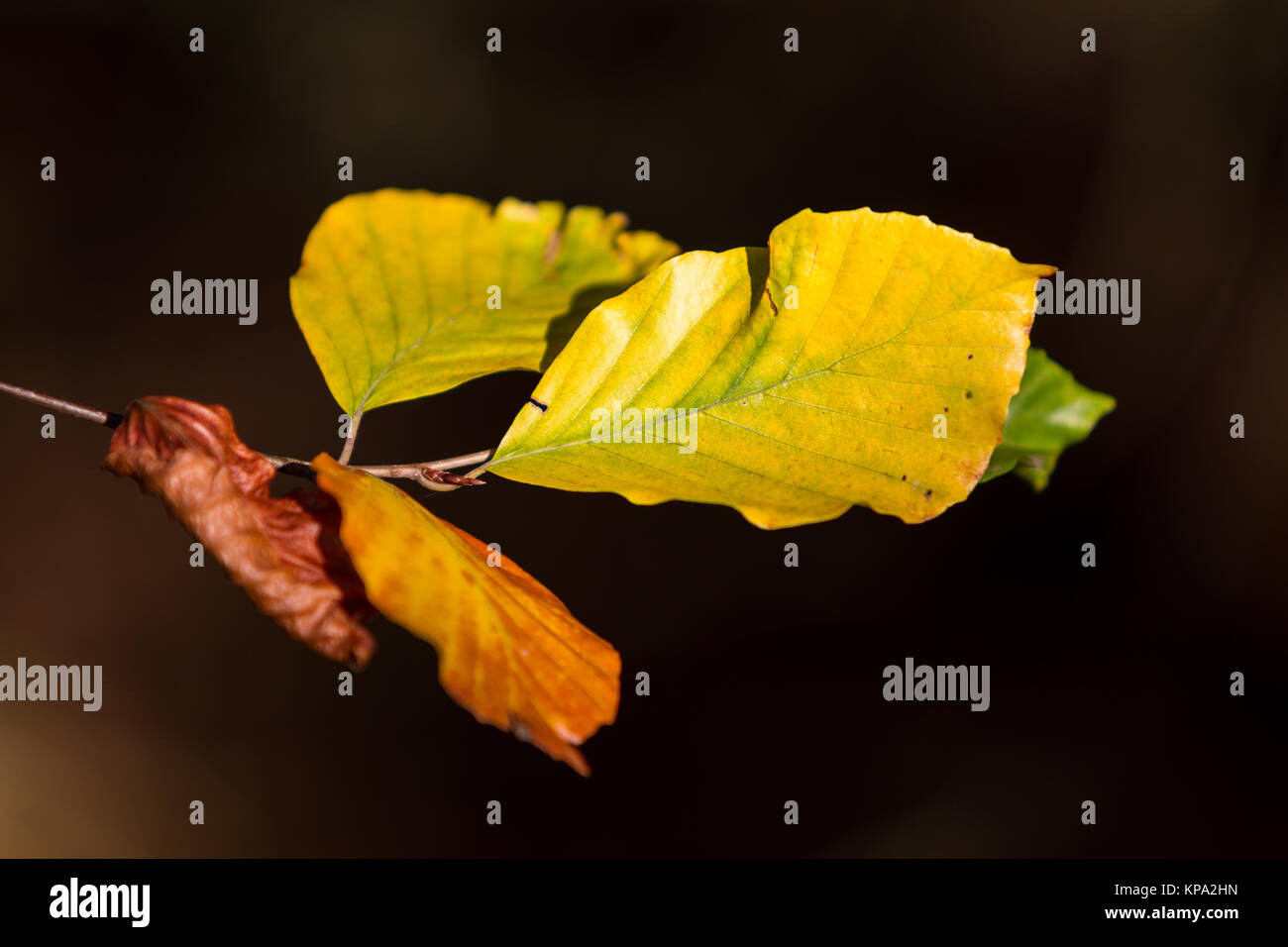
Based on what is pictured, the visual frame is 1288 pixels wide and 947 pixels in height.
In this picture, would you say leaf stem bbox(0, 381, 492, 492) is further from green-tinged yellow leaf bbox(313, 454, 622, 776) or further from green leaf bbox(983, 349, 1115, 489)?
green leaf bbox(983, 349, 1115, 489)

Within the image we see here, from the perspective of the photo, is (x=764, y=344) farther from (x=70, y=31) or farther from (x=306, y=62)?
(x=70, y=31)

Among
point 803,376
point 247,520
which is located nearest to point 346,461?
point 247,520

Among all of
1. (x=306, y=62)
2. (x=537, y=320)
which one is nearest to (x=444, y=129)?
(x=306, y=62)

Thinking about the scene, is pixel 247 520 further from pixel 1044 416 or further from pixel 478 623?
pixel 1044 416

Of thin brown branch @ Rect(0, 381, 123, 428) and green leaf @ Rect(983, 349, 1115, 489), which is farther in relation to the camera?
green leaf @ Rect(983, 349, 1115, 489)

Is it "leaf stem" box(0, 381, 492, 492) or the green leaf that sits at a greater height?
the green leaf

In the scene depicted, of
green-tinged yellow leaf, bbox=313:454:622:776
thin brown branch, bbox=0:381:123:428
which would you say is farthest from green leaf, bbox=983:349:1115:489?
thin brown branch, bbox=0:381:123:428

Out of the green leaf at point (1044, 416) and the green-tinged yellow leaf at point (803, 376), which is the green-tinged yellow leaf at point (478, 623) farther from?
the green leaf at point (1044, 416)

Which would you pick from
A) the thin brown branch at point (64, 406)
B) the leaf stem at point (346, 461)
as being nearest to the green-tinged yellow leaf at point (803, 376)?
the leaf stem at point (346, 461)
